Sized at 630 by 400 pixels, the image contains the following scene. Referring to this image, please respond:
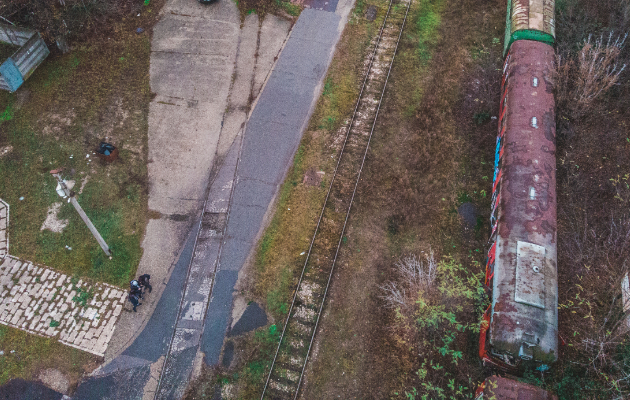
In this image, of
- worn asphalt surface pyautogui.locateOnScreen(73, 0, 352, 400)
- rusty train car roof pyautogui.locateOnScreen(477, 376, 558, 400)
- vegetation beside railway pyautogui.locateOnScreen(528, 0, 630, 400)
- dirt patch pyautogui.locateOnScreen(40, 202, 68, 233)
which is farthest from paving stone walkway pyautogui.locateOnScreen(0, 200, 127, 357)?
vegetation beside railway pyautogui.locateOnScreen(528, 0, 630, 400)

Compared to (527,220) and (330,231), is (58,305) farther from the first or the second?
(527,220)

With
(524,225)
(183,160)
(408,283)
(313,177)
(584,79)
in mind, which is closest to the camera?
(524,225)

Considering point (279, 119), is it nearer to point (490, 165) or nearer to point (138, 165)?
point (138, 165)

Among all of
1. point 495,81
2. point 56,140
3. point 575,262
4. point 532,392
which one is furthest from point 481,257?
point 56,140

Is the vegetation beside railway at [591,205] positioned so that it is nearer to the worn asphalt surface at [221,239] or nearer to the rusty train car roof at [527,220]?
the rusty train car roof at [527,220]

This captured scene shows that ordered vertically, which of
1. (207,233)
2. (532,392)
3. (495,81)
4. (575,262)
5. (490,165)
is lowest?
(207,233)

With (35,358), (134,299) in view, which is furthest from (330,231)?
(35,358)

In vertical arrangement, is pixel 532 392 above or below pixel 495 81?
below

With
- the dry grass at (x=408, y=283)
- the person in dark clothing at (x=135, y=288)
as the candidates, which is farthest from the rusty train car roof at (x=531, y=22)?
the person in dark clothing at (x=135, y=288)
